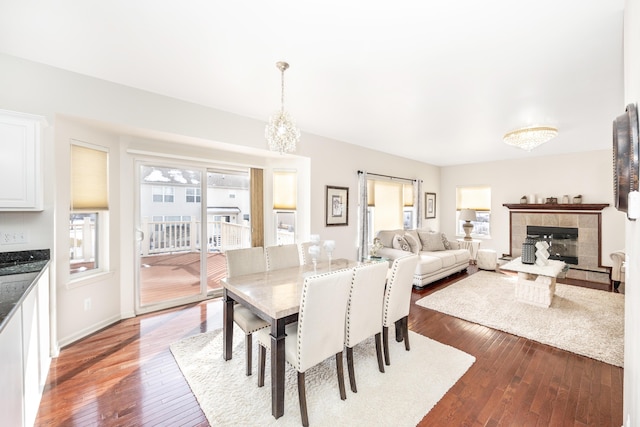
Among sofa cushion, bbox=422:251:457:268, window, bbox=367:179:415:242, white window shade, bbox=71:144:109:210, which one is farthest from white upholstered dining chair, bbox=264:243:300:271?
sofa cushion, bbox=422:251:457:268

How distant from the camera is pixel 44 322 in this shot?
2.31 meters

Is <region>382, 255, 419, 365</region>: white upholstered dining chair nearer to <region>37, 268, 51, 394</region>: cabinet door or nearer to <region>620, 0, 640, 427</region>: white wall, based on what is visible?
<region>620, 0, 640, 427</region>: white wall

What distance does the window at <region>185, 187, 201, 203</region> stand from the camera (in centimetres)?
402

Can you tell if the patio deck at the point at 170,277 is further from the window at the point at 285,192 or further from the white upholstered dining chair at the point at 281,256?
the white upholstered dining chair at the point at 281,256

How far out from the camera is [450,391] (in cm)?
215

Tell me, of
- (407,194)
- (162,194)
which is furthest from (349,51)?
(407,194)

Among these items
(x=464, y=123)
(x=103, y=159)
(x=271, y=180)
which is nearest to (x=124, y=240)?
(x=103, y=159)

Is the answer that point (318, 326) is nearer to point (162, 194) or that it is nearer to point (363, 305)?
point (363, 305)

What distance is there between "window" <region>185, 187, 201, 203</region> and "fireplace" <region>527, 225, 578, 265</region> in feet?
24.3

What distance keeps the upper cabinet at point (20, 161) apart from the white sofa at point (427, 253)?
487cm

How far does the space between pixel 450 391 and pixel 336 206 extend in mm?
3280

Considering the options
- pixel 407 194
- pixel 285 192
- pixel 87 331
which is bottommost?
pixel 87 331

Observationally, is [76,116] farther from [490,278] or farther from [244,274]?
[490,278]

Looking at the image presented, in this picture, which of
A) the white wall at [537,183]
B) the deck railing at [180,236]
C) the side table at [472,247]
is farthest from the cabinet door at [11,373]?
the side table at [472,247]
